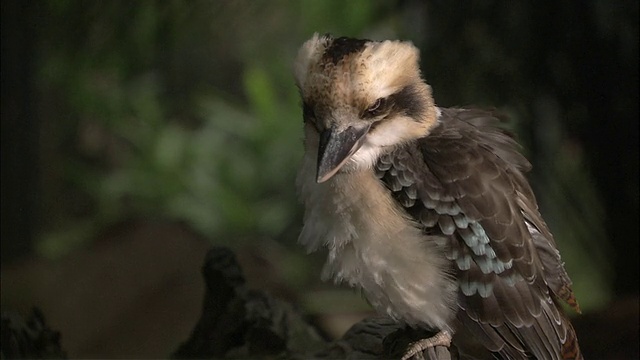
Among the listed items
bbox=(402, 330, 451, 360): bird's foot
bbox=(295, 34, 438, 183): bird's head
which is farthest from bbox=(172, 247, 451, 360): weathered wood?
bbox=(295, 34, 438, 183): bird's head

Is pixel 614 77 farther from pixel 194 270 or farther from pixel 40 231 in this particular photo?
pixel 40 231

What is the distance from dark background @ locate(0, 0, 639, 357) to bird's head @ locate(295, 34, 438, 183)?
476mm

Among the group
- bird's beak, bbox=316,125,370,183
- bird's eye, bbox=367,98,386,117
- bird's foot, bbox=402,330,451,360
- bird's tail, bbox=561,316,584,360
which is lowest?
bird's tail, bbox=561,316,584,360

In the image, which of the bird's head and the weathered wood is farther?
the weathered wood

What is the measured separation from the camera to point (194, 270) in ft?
4.61

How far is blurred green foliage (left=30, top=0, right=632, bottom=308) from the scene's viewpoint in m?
1.37

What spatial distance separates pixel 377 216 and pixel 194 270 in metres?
0.64

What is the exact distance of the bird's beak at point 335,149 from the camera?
82 centimetres

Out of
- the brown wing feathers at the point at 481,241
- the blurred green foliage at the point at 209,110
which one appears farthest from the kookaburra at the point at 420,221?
the blurred green foliage at the point at 209,110

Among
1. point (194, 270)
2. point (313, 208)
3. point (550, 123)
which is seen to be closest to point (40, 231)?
point (194, 270)

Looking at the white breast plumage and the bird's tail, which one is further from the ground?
the white breast plumage

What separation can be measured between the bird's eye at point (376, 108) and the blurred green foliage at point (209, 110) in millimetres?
507

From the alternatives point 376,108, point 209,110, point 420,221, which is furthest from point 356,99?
point 209,110

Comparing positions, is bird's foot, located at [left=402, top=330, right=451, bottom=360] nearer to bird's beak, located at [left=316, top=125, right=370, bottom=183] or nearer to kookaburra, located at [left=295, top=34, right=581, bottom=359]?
kookaburra, located at [left=295, top=34, right=581, bottom=359]
